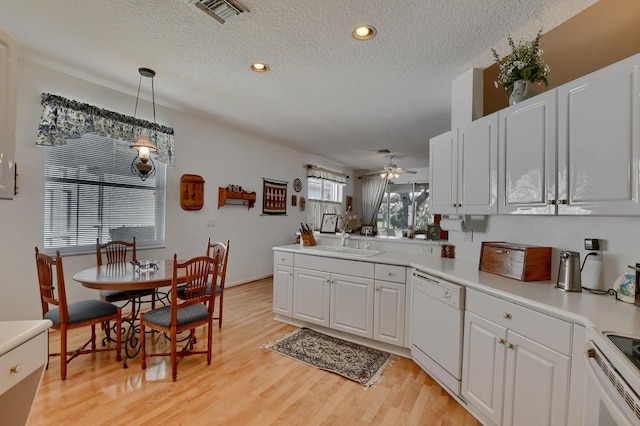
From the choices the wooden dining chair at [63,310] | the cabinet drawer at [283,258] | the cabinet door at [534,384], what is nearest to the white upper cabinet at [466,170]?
the cabinet door at [534,384]

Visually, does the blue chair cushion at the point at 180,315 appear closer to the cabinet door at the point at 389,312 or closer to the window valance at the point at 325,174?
the cabinet door at the point at 389,312

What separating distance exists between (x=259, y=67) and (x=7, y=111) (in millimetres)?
1917

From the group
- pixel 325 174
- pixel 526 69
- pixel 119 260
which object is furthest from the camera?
pixel 325 174

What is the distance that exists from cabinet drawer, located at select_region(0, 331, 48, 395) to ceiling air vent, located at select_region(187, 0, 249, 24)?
6.72 ft

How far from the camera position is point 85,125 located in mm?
3232

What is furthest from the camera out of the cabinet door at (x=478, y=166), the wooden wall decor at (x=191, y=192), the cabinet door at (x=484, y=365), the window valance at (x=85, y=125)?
the wooden wall decor at (x=191, y=192)

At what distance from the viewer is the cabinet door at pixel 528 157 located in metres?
1.77

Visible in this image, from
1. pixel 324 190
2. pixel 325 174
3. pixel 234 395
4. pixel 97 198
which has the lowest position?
pixel 234 395

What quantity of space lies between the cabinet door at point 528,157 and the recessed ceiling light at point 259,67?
2.05 meters

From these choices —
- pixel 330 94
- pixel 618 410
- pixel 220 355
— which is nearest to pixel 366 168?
pixel 330 94

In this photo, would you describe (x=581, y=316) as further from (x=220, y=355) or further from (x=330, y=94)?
(x=330, y=94)

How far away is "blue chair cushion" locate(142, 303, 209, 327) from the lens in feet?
7.64

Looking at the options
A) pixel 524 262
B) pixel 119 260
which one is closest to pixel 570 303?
pixel 524 262

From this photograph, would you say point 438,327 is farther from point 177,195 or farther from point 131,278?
point 177,195
